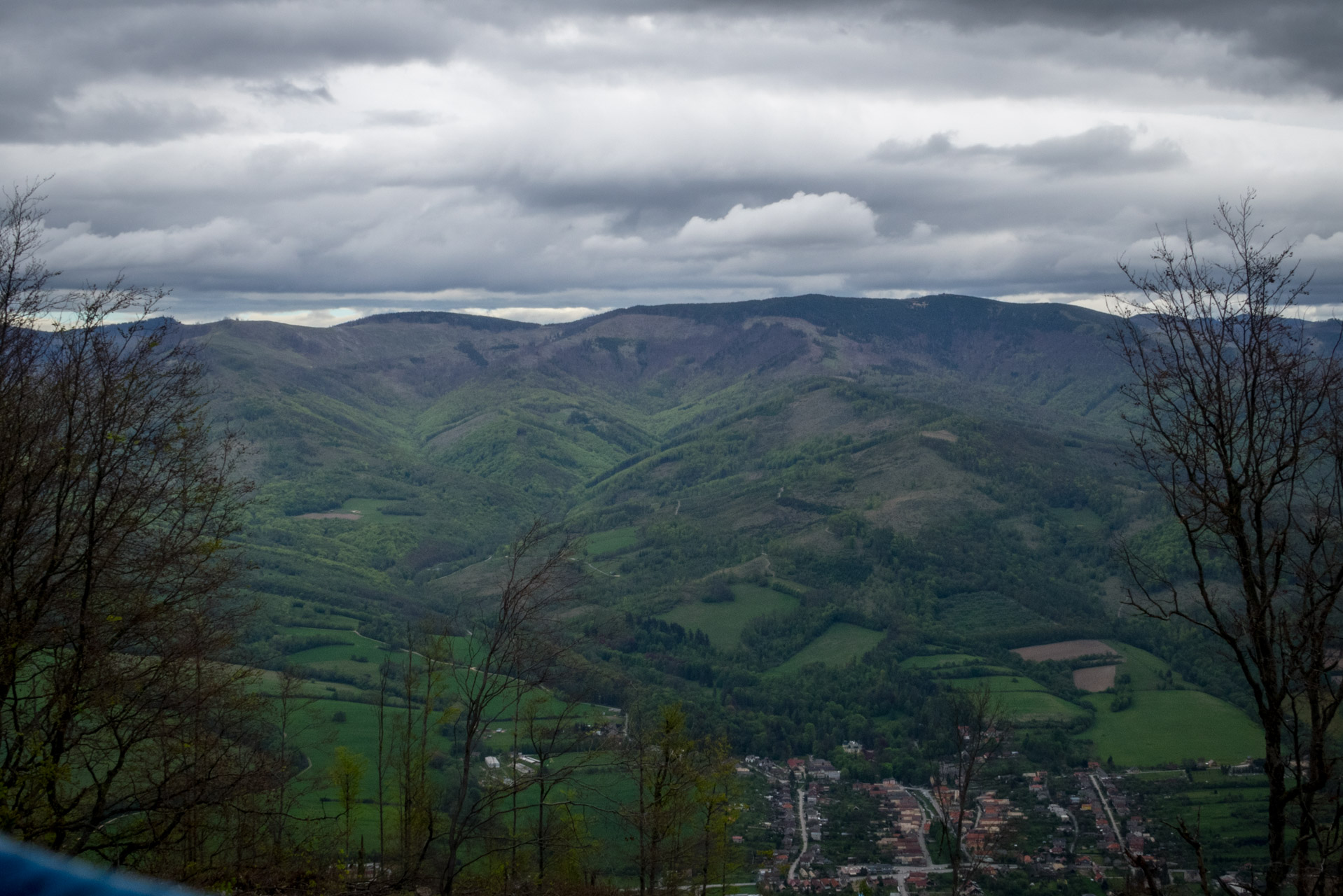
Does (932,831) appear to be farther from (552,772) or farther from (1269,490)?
(1269,490)

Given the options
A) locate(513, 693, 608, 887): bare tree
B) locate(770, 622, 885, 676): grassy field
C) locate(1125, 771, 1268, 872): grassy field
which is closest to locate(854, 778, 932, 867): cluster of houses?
locate(1125, 771, 1268, 872): grassy field

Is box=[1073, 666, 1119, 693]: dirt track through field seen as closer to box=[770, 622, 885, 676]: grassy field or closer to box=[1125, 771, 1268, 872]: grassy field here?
box=[1125, 771, 1268, 872]: grassy field

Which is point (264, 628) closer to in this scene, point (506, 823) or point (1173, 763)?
point (506, 823)

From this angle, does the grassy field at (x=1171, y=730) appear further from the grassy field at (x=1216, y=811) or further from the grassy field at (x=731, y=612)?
the grassy field at (x=731, y=612)

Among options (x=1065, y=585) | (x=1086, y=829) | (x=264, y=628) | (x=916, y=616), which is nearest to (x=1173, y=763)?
(x=1086, y=829)

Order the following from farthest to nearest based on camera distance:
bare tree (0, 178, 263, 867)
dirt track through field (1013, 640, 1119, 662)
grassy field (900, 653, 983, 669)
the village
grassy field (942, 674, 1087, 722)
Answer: dirt track through field (1013, 640, 1119, 662)
grassy field (900, 653, 983, 669)
grassy field (942, 674, 1087, 722)
the village
bare tree (0, 178, 263, 867)

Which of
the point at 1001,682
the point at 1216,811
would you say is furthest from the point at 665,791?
the point at 1001,682
